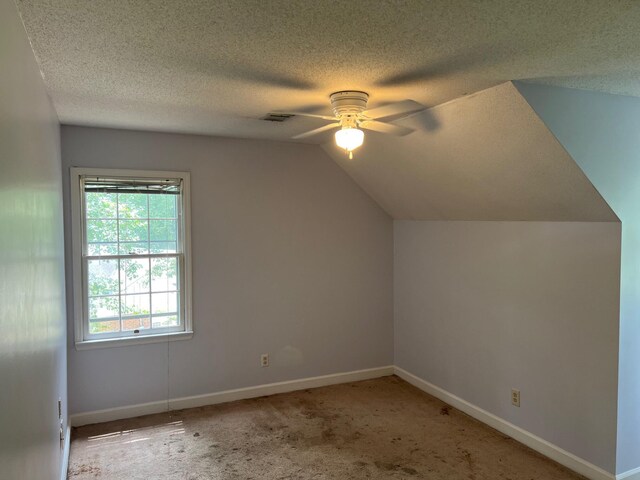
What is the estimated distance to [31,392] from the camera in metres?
1.78

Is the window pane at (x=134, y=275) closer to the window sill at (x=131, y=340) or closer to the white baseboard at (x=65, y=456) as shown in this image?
the window sill at (x=131, y=340)

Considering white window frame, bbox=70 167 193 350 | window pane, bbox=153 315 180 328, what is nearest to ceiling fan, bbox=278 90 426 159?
white window frame, bbox=70 167 193 350

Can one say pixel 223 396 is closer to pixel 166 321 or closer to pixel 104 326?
pixel 166 321

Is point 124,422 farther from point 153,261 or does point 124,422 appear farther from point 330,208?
point 330,208

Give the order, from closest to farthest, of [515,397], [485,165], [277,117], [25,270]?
1. [25,270]
2. [485,165]
3. [277,117]
4. [515,397]

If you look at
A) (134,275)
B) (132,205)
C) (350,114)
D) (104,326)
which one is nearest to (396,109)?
(350,114)

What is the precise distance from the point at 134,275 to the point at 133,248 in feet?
0.76

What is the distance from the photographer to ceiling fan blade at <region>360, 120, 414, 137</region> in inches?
118

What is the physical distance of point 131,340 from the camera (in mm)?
3984

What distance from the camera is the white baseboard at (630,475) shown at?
296 cm

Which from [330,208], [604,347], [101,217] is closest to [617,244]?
[604,347]

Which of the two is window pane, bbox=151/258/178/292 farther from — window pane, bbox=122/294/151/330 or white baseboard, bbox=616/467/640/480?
white baseboard, bbox=616/467/640/480

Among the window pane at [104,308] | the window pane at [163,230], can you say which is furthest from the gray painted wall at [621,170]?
the window pane at [104,308]

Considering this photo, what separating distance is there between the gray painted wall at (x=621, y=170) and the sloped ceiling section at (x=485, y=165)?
0.09 meters
